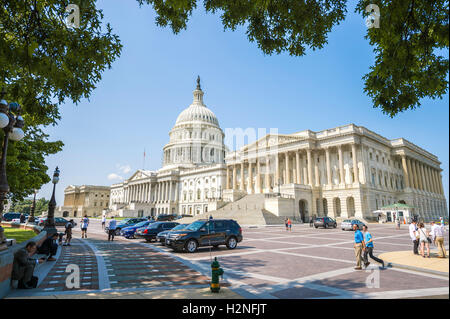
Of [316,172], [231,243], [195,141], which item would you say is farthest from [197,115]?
[231,243]

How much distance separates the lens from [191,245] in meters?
15.3

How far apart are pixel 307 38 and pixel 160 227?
18.7 meters

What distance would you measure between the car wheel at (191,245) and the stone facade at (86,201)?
126805mm

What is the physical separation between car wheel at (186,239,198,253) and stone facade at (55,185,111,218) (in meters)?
127

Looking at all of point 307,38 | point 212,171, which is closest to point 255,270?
point 307,38

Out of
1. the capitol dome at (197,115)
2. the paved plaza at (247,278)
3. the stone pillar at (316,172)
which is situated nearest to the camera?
the paved plaza at (247,278)

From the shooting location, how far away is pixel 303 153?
6134cm

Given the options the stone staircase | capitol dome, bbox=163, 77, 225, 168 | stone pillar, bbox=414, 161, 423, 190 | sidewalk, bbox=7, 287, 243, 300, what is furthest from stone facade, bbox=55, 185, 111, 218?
sidewalk, bbox=7, 287, 243, 300

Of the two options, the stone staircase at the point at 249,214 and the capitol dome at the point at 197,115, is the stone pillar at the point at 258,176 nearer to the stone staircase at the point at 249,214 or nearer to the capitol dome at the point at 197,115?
the stone staircase at the point at 249,214

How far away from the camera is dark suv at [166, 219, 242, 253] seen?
591 inches

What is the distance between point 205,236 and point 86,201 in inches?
5247

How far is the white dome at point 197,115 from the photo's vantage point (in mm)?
121375

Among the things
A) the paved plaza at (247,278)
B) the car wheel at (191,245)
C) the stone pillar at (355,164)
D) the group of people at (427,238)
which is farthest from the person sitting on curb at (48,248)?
the stone pillar at (355,164)
